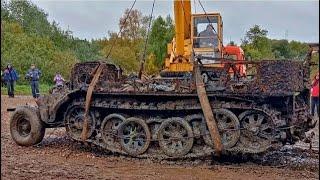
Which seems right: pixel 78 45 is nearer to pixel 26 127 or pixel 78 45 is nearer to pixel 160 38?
pixel 160 38

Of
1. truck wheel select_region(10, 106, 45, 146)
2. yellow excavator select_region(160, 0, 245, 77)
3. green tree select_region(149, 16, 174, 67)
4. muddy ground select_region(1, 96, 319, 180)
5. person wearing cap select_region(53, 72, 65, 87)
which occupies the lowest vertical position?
muddy ground select_region(1, 96, 319, 180)

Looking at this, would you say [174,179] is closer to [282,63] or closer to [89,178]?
[89,178]

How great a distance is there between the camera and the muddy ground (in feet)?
28.7

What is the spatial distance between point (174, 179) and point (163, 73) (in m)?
4.44

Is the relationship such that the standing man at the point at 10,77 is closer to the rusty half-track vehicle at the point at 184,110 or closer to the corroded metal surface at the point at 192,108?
the rusty half-track vehicle at the point at 184,110

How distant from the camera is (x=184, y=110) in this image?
1053 cm

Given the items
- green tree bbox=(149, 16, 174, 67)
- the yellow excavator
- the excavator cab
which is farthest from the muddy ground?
green tree bbox=(149, 16, 174, 67)

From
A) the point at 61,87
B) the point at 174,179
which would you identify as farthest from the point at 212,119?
the point at 61,87

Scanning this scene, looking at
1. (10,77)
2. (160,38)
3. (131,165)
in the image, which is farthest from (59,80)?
(160,38)

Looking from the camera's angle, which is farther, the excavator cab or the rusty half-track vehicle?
the excavator cab

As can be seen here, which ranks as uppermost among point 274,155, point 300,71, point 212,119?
point 300,71

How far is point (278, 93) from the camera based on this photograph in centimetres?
967

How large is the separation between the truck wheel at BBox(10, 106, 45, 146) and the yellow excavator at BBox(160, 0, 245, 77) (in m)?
2.86

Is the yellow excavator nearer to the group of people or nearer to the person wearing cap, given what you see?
the person wearing cap
